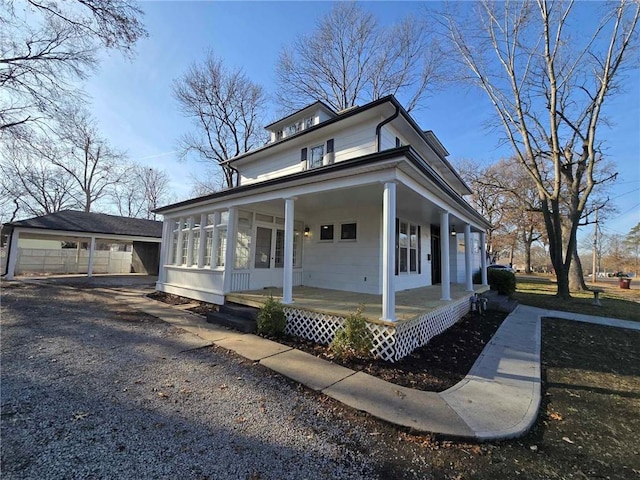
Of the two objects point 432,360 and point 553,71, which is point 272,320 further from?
point 553,71

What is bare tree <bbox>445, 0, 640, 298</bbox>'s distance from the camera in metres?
12.0

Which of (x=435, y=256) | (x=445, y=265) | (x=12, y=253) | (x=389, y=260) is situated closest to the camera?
(x=389, y=260)

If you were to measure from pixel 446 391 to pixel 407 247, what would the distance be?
6307mm

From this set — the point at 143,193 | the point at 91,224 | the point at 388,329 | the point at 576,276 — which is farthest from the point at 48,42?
the point at 576,276

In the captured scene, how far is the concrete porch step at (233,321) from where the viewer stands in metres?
6.07

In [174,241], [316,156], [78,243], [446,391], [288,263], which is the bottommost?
[446,391]

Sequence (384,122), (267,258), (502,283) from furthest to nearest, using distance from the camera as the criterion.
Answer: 1. (502,283)
2. (267,258)
3. (384,122)

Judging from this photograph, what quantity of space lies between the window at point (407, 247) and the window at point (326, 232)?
2294mm

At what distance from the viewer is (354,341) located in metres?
4.53

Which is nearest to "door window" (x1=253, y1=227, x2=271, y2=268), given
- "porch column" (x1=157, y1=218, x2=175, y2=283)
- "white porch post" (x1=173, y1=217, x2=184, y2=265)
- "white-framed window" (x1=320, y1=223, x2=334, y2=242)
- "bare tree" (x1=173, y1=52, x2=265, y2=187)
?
"white-framed window" (x1=320, y1=223, x2=334, y2=242)

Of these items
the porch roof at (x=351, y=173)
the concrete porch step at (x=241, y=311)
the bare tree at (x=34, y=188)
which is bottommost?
the concrete porch step at (x=241, y=311)

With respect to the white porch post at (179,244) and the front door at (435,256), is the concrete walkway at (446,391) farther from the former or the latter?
the front door at (435,256)

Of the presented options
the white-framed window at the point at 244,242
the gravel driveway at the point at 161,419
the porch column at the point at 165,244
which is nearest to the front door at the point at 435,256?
the white-framed window at the point at 244,242

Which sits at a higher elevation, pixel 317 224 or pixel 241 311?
pixel 317 224
